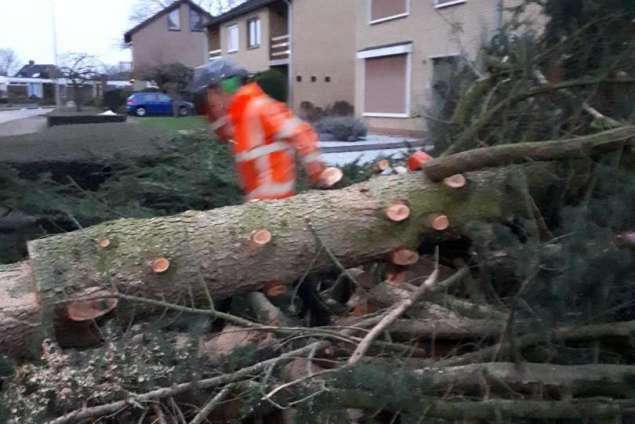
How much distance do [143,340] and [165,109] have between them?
38292 millimetres

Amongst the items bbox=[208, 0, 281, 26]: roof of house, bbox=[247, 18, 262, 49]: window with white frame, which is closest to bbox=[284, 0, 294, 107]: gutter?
bbox=[208, 0, 281, 26]: roof of house

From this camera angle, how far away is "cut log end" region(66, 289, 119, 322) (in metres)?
3.18

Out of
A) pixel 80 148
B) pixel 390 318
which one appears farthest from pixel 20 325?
pixel 80 148

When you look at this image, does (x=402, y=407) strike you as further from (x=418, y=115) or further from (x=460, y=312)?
(x=418, y=115)

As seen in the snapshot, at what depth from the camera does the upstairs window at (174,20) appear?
6059 centimetres

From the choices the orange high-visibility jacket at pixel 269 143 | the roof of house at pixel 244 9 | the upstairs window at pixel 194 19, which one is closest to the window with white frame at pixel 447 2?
the orange high-visibility jacket at pixel 269 143

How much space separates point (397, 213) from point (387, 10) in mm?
21461

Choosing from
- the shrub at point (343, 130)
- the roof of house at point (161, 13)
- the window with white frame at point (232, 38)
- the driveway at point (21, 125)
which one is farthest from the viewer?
the roof of house at point (161, 13)

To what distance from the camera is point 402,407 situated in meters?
2.53

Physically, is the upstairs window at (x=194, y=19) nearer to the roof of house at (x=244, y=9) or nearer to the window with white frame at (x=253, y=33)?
the roof of house at (x=244, y=9)

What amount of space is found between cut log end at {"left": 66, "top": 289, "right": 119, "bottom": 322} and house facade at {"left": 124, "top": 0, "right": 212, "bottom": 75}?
5542cm

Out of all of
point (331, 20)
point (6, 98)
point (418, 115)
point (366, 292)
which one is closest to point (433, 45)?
point (331, 20)

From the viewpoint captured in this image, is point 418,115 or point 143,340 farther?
point 418,115

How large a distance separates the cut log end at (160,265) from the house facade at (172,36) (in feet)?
182
